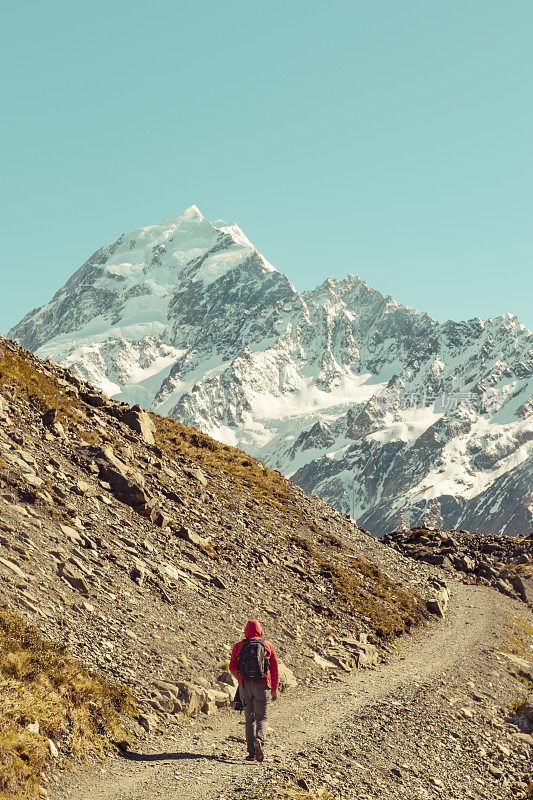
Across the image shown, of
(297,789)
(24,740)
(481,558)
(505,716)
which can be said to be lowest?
(24,740)

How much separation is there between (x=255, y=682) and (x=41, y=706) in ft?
15.7

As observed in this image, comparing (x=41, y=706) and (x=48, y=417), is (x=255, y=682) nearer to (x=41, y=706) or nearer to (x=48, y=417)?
(x=41, y=706)

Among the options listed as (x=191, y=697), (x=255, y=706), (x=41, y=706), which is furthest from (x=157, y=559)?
(x=41, y=706)

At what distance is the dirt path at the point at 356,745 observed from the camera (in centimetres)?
1462

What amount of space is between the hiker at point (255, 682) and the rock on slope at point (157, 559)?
2198mm

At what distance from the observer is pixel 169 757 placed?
16016 millimetres

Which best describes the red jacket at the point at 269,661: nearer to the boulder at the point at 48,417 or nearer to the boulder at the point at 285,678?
the boulder at the point at 285,678

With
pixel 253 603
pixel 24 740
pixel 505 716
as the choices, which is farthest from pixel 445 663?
pixel 24 740

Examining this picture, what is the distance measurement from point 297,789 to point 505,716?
46.1ft

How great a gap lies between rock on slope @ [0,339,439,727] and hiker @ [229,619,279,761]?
2.20 metres

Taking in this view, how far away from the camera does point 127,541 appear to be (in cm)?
2458

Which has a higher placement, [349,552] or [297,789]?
[349,552]

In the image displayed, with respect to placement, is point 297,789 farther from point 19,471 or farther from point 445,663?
point 445,663

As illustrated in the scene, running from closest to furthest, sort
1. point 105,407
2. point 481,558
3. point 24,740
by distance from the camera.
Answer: point 24,740 → point 105,407 → point 481,558
